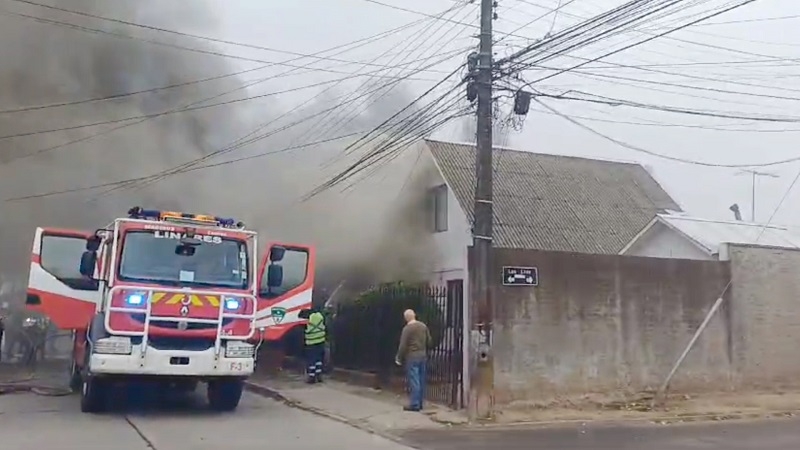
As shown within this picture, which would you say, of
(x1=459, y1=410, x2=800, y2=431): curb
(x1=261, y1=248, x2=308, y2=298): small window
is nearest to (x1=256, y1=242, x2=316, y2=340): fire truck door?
(x1=261, y1=248, x2=308, y2=298): small window

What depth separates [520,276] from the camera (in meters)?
12.1

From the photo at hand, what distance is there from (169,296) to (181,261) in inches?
22.3

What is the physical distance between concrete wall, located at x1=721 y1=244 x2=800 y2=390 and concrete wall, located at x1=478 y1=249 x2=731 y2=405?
32 cm

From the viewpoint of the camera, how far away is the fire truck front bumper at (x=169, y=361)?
10234mm

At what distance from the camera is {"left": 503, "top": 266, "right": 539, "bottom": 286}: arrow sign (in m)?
12.0

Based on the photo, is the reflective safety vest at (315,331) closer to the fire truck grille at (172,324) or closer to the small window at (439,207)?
the fire truck grille at (172,324)

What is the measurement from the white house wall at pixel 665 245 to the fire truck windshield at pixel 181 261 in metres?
10.1

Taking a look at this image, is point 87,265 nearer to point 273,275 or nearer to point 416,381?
point 273,275

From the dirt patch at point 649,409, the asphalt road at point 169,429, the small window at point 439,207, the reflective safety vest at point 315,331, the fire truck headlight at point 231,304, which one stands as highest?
the small window at point 439,207

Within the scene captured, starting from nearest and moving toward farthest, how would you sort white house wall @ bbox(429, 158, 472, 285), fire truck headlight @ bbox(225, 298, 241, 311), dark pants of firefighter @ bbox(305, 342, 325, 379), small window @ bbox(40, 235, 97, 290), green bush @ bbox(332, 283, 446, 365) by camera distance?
fire truck headlight @ bbox(225, 298, 241, 311)
small window @ bbox(40, 235, 97, 290)
green bush @ bbox(332, 283, 446, 365)
dark pants of firefighter @ bbox(305, 342, 325, 379)
white house wall @ bbox(429, 158, 472, 285)

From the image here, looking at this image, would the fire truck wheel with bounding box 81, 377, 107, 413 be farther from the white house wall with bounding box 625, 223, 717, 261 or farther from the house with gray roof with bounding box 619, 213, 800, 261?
the white house wall with bounding box 625, 223, 717, 261

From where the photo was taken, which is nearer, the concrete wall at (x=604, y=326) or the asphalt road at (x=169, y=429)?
the asphalt road at (x=169, y=429)

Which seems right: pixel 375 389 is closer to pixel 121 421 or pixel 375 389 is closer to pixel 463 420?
pixel 463 420

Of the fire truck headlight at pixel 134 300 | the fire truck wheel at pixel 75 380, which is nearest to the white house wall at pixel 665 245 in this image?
the fire truck headlight at pixel 134 300
